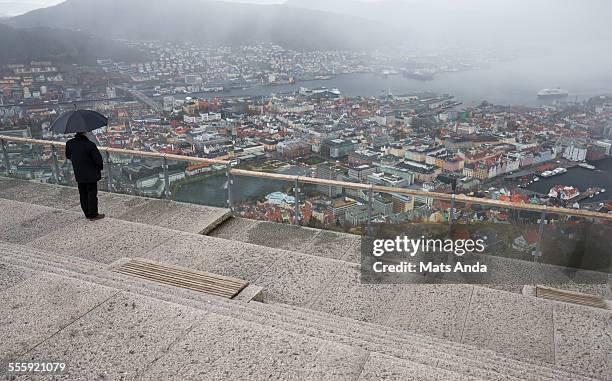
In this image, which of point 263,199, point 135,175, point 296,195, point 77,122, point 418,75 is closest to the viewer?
point 77,122

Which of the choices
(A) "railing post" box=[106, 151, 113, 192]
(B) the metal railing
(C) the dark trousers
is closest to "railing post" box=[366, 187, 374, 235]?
(B) the metal railing

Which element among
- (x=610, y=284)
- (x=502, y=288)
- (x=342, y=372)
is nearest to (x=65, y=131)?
(x=342, y=372)

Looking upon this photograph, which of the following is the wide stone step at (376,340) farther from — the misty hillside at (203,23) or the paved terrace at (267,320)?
the misty hillside at (203,23)

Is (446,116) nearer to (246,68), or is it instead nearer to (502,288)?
(502,288)

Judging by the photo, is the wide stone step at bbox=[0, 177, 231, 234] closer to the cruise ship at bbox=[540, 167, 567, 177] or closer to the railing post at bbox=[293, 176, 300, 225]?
the railing post at bbox=[293, 176, 300, 225]

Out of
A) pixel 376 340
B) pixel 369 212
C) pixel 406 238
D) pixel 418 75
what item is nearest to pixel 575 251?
pixel 406 238

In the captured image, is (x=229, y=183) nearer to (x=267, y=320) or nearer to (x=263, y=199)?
(x=263, y=199)
